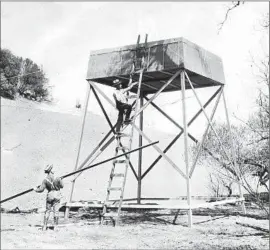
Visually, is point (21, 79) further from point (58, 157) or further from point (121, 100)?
point (121, 100)

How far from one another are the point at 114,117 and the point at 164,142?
765 cm

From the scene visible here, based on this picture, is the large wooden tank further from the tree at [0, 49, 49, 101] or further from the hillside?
the tree at [0, 49, 49, 101]

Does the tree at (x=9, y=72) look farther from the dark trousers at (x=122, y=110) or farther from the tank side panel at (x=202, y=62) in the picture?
the tank side panel at (x=202, y=62)

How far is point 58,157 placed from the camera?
82.4 feet

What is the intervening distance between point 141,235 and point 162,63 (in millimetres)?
4899

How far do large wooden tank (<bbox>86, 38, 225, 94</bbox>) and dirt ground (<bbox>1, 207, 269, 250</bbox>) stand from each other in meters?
4.43

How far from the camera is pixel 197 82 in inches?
471

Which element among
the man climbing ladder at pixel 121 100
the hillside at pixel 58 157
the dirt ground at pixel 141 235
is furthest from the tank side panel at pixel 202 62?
the hillside at pixel 58 157

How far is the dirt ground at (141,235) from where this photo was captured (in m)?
6.94

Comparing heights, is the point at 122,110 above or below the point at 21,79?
below

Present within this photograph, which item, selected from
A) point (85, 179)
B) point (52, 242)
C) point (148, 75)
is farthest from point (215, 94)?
point (85, 179)

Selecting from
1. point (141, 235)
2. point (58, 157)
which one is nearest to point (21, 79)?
point (58, 157)

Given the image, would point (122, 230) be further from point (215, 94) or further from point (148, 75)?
point (215, 94)

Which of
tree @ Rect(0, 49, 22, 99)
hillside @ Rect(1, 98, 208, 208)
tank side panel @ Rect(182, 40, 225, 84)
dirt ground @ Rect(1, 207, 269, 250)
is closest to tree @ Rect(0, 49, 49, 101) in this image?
tree @ Rect(0, 49, 22, 99)
